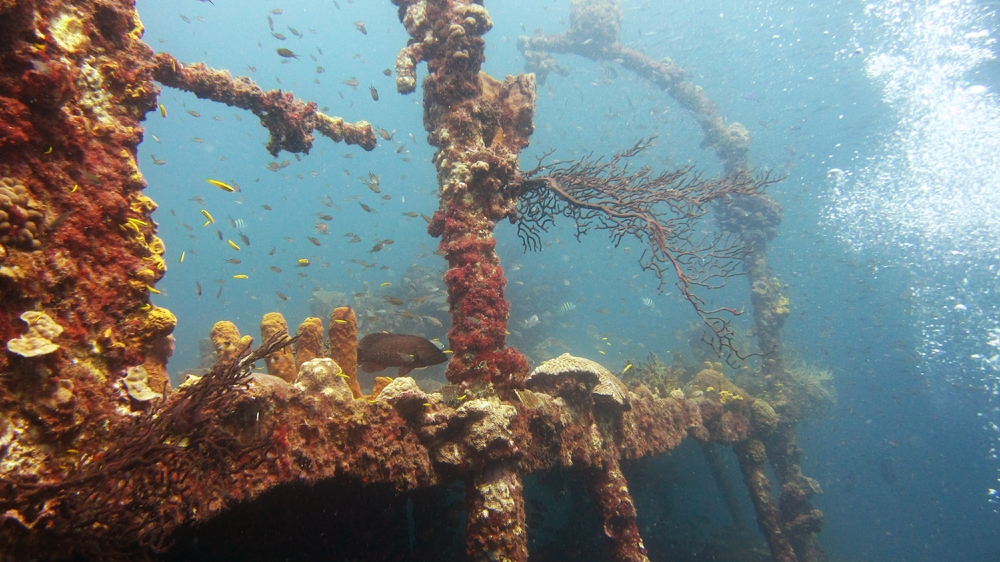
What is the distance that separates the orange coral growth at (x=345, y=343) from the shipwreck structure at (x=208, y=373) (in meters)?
0.02

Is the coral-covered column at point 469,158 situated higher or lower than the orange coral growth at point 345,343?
higher

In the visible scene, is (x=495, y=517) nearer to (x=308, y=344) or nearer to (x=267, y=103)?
(x=308, y=344)

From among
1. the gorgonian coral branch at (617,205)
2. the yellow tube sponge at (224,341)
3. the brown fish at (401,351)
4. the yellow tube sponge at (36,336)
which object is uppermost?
the gorgonian coral branch at (617,205)

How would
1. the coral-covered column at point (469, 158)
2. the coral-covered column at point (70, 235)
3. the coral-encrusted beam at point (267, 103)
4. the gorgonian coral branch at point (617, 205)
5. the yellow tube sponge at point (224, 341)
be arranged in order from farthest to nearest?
the gorgonian coral branch at point (617, 205) → the coral-encrusted beam at point (267, 103) → the coral-covered column at point (469, 158) → the yellow tube sponge at point (224, 341) → the coral-covered column at point (70, 235)

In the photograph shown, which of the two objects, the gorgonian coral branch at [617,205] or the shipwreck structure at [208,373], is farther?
the gorgonian coral branch at [617,205]

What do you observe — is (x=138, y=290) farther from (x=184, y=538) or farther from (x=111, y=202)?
(x=184, y=538)

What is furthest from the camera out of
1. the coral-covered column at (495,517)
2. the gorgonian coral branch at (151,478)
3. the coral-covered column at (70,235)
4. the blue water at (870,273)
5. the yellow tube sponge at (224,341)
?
the blue water at (870,273)

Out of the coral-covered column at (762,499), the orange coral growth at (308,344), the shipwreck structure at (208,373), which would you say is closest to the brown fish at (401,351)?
the shipwreck structure at (208,373)

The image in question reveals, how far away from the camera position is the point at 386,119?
409ft

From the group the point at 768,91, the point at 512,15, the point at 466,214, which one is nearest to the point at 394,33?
the point at 512,15

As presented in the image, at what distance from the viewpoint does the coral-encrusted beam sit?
444cm

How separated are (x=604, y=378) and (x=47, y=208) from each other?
560 centimetres

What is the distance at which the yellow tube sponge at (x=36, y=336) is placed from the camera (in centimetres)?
184

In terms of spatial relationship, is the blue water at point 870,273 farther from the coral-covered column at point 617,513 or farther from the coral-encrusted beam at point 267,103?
the coral-encrusted beam at point 267,103
